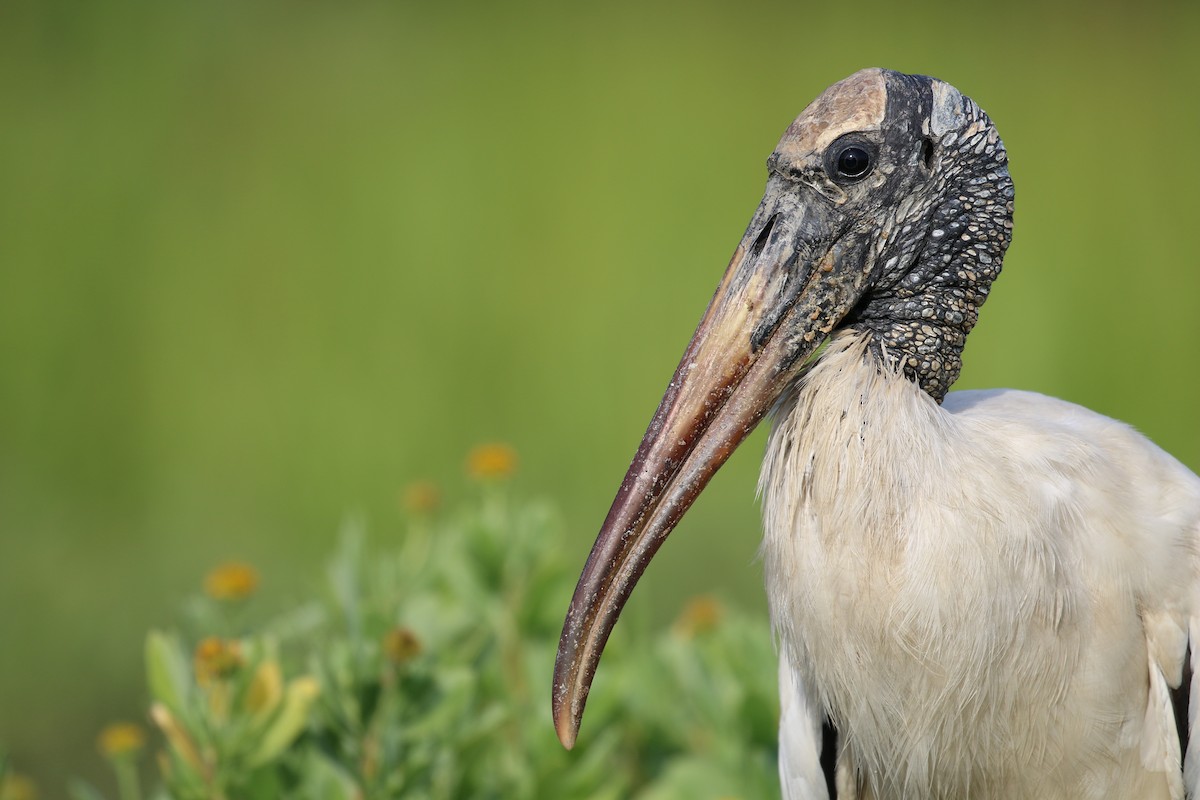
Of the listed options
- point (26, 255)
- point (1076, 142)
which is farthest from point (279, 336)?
point (1076, 142)

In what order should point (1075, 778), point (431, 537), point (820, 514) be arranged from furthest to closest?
point (431, 537), point (1075, 778), point (820, 514)

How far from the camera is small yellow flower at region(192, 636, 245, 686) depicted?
2479 mm

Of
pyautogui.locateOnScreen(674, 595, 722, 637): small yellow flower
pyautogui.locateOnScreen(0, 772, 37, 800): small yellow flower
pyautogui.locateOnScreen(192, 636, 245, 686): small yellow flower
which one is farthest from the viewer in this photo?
pyautogui.locateOnScreen(674, 595, 722, 637): small yellow flower

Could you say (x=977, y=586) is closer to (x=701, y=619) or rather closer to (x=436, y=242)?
(x=701, y=619)

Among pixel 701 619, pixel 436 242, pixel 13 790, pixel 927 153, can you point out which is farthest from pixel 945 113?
pixel 436 242

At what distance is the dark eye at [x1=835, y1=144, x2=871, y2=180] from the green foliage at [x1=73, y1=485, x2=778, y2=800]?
116 centimetres

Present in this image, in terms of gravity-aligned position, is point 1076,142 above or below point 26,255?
above

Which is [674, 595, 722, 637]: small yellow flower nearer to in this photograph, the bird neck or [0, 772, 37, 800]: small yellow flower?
the bird neck

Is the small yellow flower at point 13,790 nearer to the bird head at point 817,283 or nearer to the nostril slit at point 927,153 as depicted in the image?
the bird head at point 817,283

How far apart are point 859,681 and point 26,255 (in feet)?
16.2

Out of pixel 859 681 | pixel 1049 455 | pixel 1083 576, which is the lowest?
pixel 859 681

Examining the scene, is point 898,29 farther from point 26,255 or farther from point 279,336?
point 26,255

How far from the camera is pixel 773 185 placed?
2121 mm

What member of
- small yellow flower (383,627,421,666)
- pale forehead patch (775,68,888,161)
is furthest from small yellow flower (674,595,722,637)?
pale forehead patch (775,68,888,161)
